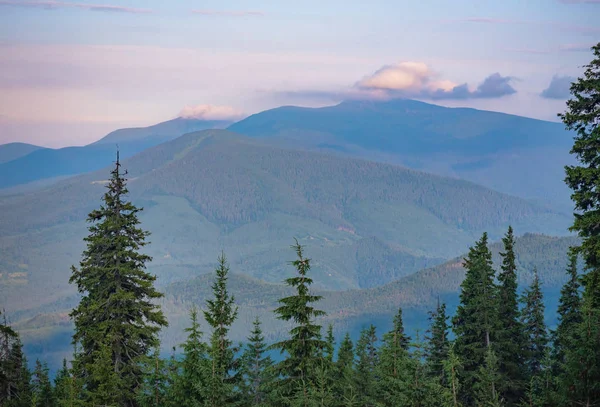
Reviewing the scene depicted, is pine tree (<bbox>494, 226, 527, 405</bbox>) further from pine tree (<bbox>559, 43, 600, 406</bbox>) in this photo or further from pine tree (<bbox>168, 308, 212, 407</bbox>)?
pine tree (<bbox>168, 308, 212, 407</bbox>)

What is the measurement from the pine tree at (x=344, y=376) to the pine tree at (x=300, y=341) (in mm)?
2152

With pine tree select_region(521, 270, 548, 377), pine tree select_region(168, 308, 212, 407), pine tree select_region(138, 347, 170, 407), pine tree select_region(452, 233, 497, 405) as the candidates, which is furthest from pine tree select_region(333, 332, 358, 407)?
pine tree select_region(521, 270, 548, 377)

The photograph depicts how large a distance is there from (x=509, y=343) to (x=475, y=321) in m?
2.54

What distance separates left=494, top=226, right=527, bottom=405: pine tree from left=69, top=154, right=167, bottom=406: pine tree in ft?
72.3

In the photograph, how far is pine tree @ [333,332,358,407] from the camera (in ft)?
127

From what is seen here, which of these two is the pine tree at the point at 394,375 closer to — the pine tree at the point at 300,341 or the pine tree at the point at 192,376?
the pine tree at the point at 300,341

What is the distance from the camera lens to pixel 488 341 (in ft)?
165

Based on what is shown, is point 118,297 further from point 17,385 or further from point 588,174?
point 588,174

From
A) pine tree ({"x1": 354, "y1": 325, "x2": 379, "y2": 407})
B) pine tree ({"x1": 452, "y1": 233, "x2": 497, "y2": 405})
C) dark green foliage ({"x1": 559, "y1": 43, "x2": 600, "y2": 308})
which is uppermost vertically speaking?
dark green foliage ({"x1": 559, "y1": 43, "x2": 600, "y2": 308})

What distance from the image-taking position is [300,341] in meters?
35.9

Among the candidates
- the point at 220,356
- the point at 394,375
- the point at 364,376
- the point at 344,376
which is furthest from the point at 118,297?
the point at 364,376

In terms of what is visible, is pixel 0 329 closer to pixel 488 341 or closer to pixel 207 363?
pixel 207 363

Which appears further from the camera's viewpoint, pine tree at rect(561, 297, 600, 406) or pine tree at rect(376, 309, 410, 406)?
pine tree at rect(376, 309, 410, 406)

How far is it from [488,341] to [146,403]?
22.9 meters
